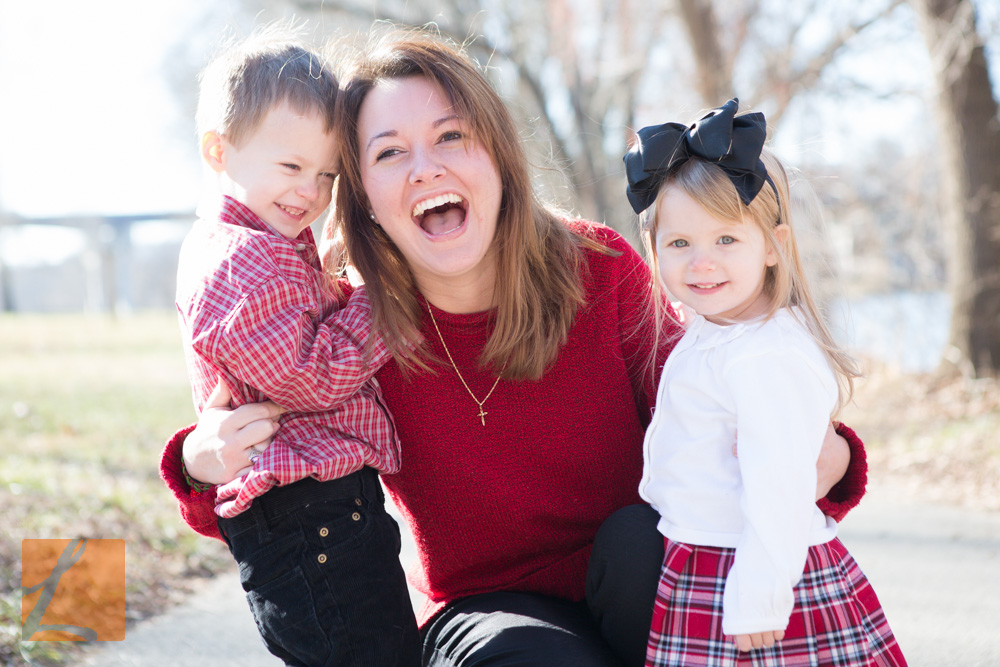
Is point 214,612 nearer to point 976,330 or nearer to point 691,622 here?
point 691,622

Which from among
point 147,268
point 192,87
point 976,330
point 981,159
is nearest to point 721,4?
point 981,159

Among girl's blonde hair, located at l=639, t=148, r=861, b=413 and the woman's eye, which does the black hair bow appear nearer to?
girl's blonde hair, located at l=639, t=148, r=861, b=413

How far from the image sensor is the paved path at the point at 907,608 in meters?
2.79

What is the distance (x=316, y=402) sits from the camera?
6.57 ft

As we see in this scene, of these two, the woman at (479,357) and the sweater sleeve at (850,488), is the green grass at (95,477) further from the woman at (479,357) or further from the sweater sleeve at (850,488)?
the sweater sleeve at (850,488)

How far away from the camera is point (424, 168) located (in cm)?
212

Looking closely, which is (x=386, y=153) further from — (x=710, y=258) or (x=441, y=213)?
(x=710, y=258)

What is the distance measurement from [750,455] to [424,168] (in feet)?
3.44

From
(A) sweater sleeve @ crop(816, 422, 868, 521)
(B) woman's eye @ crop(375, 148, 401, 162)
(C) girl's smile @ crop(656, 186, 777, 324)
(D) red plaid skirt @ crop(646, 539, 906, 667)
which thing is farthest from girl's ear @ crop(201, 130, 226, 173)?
(A) sweater sleeve @ crop(816, 422, 868, 521)

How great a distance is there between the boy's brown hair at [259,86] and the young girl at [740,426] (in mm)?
842

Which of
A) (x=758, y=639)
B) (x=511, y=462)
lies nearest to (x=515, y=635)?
(x=511, y=462)

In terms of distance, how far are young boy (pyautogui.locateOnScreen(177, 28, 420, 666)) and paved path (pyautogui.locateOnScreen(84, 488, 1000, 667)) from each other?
106cm

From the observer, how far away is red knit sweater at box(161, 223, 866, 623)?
2.24 metres

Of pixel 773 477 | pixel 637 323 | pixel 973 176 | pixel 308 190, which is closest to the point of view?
pixel 773 477
